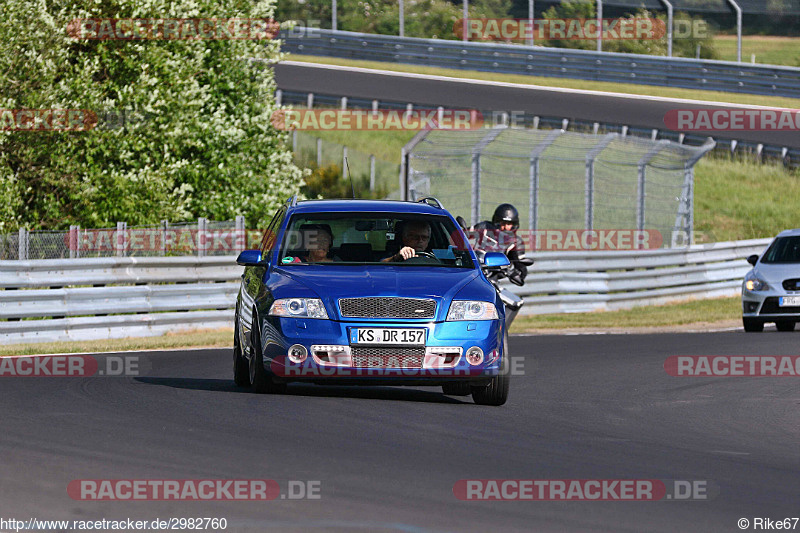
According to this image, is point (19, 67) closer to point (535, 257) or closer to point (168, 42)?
point (168, 42)

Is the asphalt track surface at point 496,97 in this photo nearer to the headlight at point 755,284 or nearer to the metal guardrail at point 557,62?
the metal guardrail at point 557,62

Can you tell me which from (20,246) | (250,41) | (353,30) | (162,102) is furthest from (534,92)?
(20,246)

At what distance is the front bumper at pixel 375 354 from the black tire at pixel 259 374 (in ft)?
1.16

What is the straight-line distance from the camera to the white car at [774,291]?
2062cm

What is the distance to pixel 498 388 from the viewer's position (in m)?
10.8

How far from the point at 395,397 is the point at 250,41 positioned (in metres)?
19.3

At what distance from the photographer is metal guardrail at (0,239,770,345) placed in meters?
17.3

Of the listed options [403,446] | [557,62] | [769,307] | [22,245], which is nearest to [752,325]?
[769,307]

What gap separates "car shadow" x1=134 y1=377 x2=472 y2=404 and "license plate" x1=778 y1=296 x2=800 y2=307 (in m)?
9.78

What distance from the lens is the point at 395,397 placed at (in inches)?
448

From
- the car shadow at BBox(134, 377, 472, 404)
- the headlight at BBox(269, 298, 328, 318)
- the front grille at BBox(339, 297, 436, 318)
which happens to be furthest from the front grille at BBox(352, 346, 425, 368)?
the car shadow at BBox(134, 377, 472, 404)

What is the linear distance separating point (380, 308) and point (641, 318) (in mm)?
14855

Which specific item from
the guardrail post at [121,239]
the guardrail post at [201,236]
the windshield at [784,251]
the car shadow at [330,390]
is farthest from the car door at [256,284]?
the windshield at [784,251]

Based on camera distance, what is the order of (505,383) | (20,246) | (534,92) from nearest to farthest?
(505,383) < (20,246) < (534,92)
